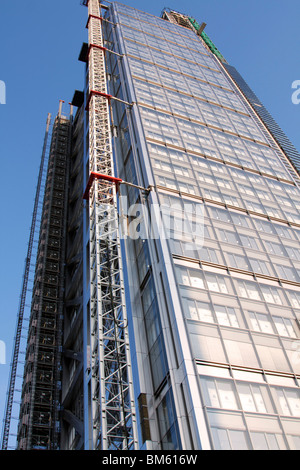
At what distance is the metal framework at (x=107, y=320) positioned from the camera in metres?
28.3

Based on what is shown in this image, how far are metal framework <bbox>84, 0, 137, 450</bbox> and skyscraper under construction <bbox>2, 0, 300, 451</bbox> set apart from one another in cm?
14

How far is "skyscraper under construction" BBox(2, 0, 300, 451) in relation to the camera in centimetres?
2923

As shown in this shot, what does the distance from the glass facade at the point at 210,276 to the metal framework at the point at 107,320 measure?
6.08 feet

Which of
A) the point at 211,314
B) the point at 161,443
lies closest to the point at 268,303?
→ the point at 211,314

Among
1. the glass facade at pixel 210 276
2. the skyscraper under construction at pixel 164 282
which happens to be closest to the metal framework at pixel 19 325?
the skyscraper under construction at pixel 164 282

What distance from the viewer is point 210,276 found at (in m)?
37.5

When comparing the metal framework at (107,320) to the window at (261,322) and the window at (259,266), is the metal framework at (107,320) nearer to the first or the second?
the window at (261,322)

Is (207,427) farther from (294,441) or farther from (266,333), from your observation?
(266,333)

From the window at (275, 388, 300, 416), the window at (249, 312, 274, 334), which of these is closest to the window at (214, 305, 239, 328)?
the window at (249, 312, 274, 334)

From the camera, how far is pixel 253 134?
69.8m

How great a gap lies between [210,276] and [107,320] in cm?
899

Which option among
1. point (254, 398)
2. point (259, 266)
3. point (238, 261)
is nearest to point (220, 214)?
point (238, 261)

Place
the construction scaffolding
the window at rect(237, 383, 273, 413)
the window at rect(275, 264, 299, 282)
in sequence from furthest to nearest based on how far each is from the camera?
1. the construction scaffolding
2. the window at rect(275, 264, 299, 282)
3. the window at rect(237, 383, 273, 413)

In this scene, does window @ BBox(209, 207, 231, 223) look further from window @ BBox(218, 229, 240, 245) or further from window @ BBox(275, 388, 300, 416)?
window @ BBox(275, 388, 300, 416)
